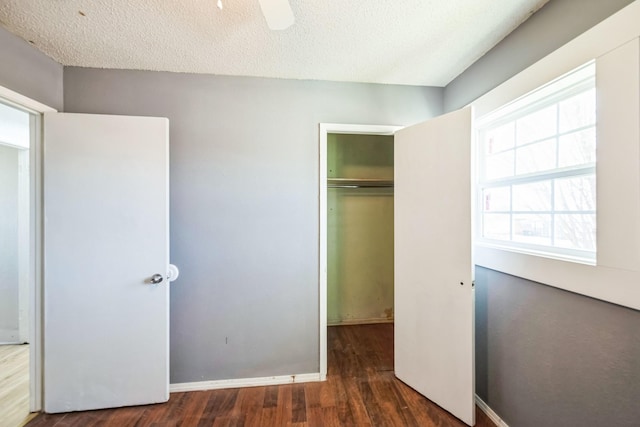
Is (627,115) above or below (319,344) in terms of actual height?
above

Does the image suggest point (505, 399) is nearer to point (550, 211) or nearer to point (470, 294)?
point (470, 294)

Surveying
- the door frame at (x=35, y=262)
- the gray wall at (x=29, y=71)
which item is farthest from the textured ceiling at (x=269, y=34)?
the door frame at (x=35, y=262)

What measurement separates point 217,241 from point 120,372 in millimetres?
1055

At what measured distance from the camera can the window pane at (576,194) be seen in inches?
45.9

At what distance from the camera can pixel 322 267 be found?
203 centimetres

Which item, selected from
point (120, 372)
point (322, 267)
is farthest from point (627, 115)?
point (120, 372)

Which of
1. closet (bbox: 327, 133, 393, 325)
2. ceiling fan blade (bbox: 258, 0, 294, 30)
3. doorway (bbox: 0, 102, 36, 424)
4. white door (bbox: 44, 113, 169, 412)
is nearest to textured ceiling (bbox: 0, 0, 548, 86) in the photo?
ceiling fan blade (bbox: 258, 0, 294, 30)

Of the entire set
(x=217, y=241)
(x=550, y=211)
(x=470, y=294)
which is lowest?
(x=470, y=294)

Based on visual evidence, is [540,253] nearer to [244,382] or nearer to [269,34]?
[269,34]

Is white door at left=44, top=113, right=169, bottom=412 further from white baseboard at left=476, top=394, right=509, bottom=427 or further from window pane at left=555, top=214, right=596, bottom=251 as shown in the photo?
window pane at left=555, top=214, right=596, bottom=251

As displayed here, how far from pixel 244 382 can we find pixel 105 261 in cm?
132

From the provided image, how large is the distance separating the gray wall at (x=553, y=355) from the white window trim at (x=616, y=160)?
0.36 feet

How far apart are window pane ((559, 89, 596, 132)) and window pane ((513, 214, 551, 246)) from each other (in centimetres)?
47

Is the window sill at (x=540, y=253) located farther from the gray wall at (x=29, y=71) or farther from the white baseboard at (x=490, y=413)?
the gray wall at (x=29, y=71)
